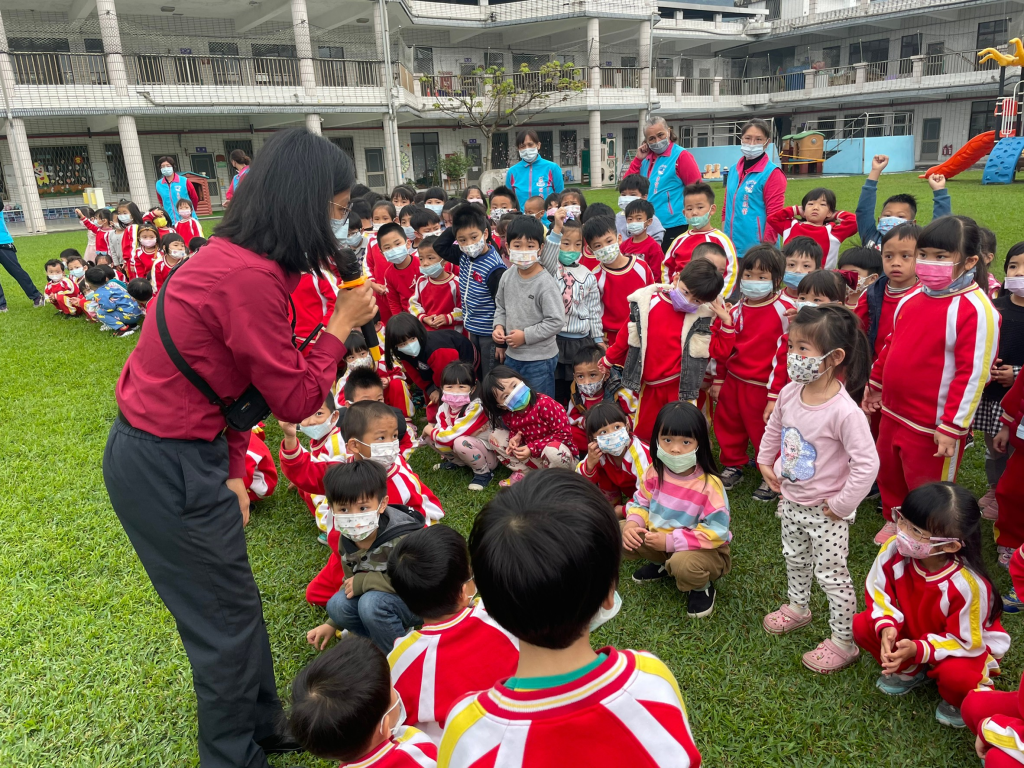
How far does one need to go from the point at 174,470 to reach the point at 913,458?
304 cm

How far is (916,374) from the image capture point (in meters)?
3.08

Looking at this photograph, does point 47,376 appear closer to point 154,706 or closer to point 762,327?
point 154,706

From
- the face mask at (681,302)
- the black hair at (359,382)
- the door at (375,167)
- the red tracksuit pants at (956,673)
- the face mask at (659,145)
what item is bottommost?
the red tracksuit pants at (956,673)

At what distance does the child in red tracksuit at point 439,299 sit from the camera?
5281mm

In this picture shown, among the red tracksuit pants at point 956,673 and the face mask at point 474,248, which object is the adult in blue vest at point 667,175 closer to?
the face mask at point 474,248

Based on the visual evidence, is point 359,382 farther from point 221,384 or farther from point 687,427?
point 221,384

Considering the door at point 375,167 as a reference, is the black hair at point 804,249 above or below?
below

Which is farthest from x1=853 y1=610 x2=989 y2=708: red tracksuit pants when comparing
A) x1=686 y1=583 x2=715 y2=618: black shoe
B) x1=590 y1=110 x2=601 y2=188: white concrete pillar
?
x1=590 y1=110 x2=601 y2=188: white concrete pillar

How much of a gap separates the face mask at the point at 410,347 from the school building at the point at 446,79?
17515 mm

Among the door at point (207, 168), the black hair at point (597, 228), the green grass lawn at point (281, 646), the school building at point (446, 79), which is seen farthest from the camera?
the door at point (207, 168)

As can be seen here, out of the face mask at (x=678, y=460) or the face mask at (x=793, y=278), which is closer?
the face mask at (x=678, y=460)

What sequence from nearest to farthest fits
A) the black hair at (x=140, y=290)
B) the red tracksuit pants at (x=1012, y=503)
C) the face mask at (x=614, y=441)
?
the red tracksuit pants at (x=1012, y=503) < the face mask at (x=614, y=441) < the black hair at (x=140, y=290)

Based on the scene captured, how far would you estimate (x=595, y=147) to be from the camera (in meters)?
25.5

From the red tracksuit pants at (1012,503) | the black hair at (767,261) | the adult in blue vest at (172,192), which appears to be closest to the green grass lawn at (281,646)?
the red tracksuit pants at (1012,503)
